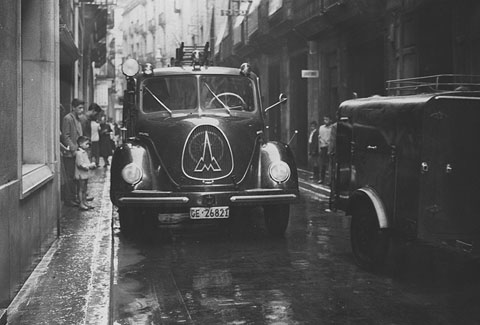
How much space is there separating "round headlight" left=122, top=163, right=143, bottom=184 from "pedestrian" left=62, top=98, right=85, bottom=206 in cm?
399

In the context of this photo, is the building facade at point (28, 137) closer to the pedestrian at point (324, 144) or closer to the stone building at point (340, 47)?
the stone building at point (340, 47)

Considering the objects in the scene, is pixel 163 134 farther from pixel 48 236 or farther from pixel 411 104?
pixel 411 104

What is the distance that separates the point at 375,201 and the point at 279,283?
137cm

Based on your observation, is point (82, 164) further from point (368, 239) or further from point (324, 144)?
point (324, 144)

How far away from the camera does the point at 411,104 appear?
7.51m

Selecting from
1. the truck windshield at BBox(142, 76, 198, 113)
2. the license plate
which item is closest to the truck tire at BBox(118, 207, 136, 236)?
the license plate

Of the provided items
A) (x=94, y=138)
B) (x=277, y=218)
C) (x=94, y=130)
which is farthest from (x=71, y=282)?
(x=94, y=138)

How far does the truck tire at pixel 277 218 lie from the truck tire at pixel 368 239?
2.16 m

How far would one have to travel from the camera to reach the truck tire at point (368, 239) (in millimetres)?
8164

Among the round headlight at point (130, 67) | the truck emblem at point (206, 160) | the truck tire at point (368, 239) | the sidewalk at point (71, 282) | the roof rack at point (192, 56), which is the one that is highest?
the roof rack at point (192, 56)

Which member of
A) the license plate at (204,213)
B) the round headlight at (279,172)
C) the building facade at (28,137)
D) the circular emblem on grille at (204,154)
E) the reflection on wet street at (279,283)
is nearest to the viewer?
the reflection on wet street at (279,283)

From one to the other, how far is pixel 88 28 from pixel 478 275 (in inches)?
1253

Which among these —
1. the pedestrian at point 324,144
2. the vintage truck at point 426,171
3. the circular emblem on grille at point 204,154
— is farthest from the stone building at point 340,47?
the vintage truck at point 426,171

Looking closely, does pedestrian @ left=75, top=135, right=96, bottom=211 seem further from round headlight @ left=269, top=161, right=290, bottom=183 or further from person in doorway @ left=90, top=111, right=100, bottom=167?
person in doorway @ left=90, top=111, right=100, bottom=167
